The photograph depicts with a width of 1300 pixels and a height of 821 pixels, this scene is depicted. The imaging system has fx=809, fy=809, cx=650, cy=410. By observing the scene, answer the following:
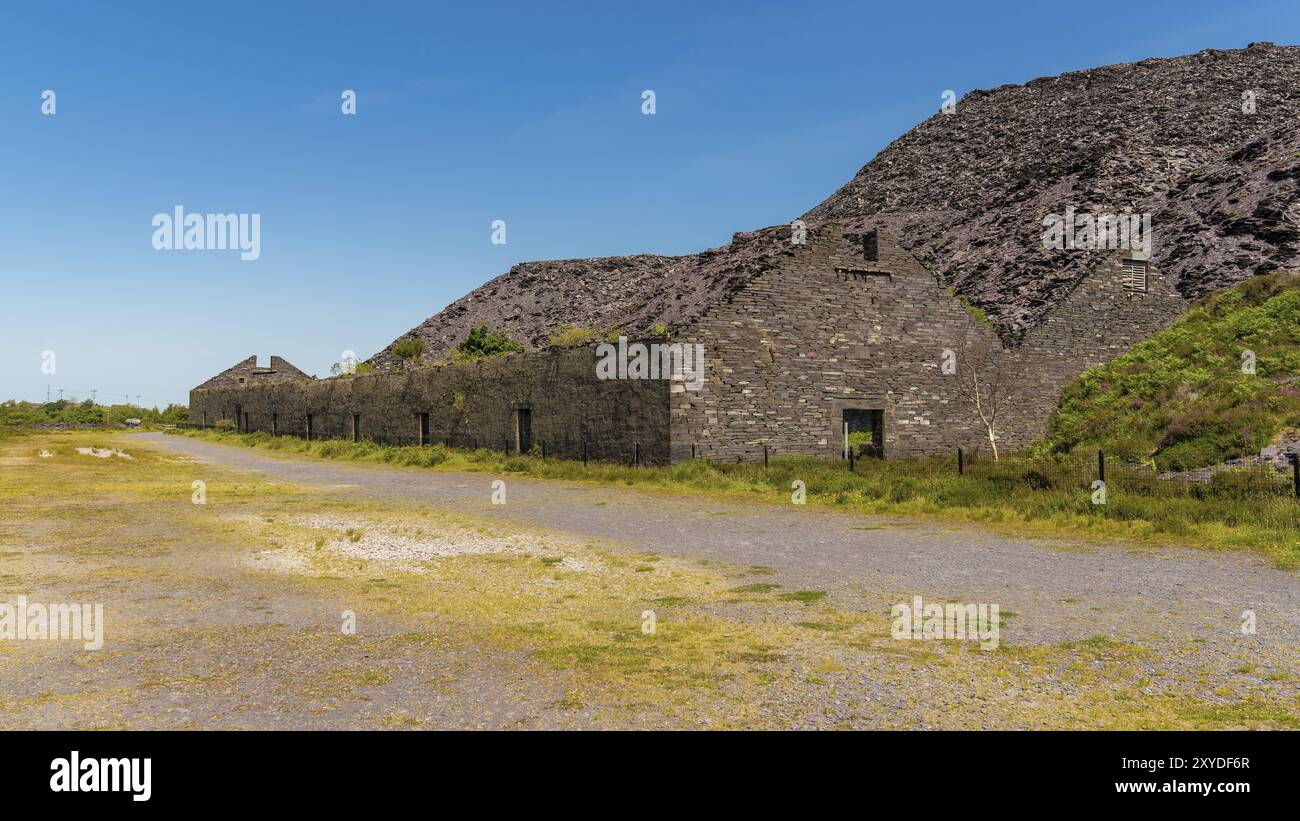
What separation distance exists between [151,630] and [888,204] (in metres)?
52.1

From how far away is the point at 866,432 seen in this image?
2200cm

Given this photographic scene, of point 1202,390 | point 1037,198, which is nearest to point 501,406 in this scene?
point 1202,390

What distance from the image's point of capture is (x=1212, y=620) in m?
6.25

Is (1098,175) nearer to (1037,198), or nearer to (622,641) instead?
(1037,198)

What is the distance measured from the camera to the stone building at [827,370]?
20.0 meters

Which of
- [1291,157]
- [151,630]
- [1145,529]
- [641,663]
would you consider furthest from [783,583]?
[1291,157]

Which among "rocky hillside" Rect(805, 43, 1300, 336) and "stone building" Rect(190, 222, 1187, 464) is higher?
"rocky hillside" Rect(805, 43, 1300, 336)

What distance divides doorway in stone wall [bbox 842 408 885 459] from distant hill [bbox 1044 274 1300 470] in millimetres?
4359

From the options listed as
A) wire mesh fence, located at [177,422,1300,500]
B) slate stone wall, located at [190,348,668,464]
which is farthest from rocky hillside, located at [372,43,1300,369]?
wire mesh fence, located at [177,422,1300,500]

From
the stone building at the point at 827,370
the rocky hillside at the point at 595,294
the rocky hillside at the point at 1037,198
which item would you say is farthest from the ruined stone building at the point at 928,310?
the rocky hillside at the point at 595,294

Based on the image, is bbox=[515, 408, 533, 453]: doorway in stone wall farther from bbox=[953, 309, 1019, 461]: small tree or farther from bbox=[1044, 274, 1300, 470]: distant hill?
bbox=[1044, 274, 1300, 470]: distant hill

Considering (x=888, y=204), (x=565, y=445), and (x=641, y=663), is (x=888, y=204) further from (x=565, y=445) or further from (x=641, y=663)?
(x=641, y=663)

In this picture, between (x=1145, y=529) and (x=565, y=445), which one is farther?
(x=565, y=445)

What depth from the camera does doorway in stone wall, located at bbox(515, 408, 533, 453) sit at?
82.1 ft
